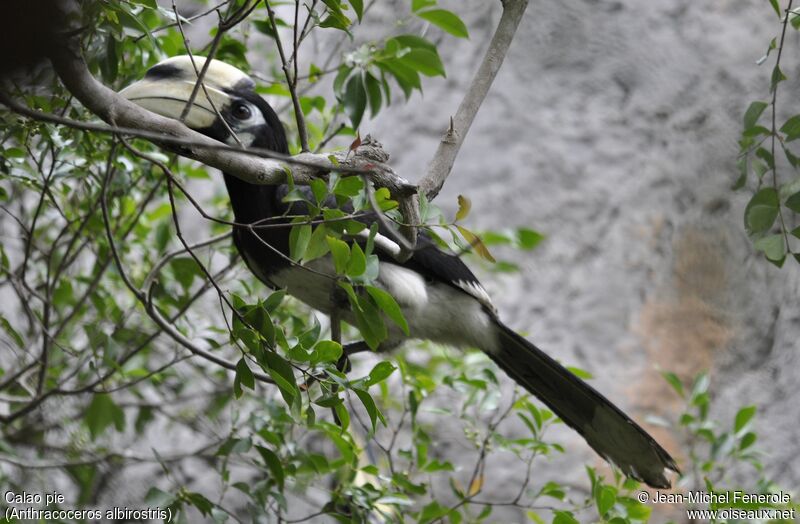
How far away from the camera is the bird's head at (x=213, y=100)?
1.91 meters

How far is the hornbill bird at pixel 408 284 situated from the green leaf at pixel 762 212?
65 centimetres

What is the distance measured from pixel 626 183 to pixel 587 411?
7.17 feet

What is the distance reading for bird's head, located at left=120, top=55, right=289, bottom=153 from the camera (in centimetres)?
191

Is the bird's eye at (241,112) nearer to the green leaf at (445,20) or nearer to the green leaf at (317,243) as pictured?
the green leaf at (445,20)

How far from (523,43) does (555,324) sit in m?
1.41

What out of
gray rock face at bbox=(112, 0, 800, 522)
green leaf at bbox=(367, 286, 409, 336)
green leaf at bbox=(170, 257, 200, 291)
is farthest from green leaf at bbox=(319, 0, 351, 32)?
gray rock face at bbox=(112, 0, 800, 522)

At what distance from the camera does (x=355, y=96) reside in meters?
1.96

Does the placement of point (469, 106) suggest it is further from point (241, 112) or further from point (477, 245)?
point (241, 112)

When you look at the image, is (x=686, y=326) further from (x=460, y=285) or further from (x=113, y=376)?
(x=113, y=376)

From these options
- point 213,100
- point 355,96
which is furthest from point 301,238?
point 213,100

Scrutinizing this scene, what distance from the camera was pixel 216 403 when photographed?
290 cm

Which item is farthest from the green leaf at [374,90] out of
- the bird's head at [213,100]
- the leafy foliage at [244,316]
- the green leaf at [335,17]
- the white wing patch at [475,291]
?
the white wing patch at [475,291]

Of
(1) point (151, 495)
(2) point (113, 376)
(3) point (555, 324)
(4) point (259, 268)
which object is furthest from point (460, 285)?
(3) point (555, 324)

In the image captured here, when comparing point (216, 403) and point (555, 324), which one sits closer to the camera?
point (216, 403)
